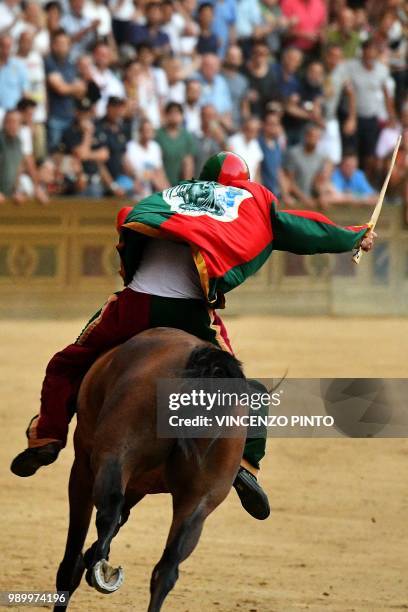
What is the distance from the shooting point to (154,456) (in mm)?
4977

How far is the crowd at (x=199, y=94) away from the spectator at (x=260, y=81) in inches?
0.6

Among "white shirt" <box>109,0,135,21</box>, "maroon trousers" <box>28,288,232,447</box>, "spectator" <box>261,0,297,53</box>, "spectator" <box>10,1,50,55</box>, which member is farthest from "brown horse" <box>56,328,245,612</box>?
"spectator" <box>261,0,297,53</box>

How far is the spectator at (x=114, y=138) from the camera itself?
1430cm

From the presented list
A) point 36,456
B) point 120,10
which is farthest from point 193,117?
point 36,456

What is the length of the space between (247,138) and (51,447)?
9.26 meters

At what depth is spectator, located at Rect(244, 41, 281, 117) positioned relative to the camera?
50.8 feet

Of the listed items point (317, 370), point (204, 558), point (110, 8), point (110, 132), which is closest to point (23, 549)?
point (204, 558)

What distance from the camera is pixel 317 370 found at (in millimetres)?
12445

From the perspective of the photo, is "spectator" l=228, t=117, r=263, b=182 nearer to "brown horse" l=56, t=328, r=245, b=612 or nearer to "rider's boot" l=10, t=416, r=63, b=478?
"rider's boot" l=10, t=416, r=63, b=478

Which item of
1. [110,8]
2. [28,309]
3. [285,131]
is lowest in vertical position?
[28,309]

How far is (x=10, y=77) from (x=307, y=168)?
3488 millimetres

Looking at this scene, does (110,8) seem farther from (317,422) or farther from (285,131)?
(317,422)

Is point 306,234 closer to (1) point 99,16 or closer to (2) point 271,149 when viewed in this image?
(2) point 271,149

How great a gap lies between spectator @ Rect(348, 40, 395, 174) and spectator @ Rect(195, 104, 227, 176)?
186 cm
